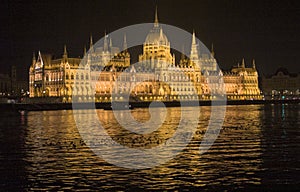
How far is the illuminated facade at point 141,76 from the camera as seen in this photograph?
126 m

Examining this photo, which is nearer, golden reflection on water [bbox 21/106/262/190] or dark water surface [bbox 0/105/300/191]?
dark water surface [bbox 0/105/300/191]

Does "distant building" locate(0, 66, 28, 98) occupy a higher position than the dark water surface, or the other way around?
"distant building" locate(0, 66, 28, 98)

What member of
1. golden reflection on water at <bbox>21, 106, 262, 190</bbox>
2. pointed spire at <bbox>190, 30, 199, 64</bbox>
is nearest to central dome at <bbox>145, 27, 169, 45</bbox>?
pointed spire at <bbox>190, 30, 199, 64</bbox>

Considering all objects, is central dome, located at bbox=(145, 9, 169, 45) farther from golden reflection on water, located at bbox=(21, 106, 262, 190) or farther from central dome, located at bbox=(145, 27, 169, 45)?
golden reflection on water, located at bbox=(21, 106, 262, 190)

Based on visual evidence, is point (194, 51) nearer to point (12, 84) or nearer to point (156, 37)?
point (156, 37)

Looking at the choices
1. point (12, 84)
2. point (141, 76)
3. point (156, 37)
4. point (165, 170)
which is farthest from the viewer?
point (12, 84)

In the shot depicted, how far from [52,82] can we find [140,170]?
11153 centimetres

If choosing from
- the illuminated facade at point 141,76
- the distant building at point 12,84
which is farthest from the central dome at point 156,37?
the distant building at point 12,84

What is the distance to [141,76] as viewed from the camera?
14412cm

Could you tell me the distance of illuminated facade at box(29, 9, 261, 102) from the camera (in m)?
126

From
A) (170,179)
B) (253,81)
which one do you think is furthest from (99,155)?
(253,81)

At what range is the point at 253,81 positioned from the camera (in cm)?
18612

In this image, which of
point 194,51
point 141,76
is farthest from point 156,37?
point 194,51

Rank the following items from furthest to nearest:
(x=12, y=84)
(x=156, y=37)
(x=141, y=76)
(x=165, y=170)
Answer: (x=12, y=84) < (x=156, y=37) < (x=141, y=76) < (x=165, y=170)
